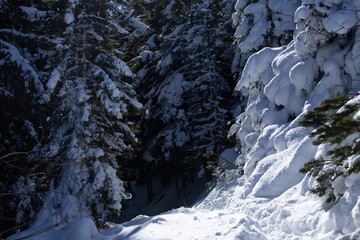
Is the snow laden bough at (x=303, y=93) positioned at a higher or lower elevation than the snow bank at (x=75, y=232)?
higher

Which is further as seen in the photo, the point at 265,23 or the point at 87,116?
the point at 265,23

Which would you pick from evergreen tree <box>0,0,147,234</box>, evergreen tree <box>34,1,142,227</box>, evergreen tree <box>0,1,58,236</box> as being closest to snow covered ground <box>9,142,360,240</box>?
evergreen tree <box>34,1,142,227</box>

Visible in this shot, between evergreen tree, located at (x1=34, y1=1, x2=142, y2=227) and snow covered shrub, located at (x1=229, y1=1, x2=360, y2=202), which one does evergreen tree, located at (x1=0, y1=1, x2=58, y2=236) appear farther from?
snow covered shrub, located at (x1=229, y1=1, x2=360, y2=202)

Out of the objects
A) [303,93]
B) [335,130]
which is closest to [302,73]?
[303,93]

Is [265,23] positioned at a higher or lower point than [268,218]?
higher

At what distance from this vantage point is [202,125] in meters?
18.2

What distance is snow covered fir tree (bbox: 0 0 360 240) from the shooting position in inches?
179

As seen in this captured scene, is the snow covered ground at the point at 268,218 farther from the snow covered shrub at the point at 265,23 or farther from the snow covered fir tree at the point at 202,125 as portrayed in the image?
the snow covered shrub at the point at 265,23

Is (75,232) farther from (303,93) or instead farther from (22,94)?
(22,94)

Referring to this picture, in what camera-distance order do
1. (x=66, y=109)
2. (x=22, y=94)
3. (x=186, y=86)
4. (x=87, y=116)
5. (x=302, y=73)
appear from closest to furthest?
(x=302, y=73) < (x=87, y=116) < (x=66, y=109) < (x=22, y=94) < (x=186, y=86)

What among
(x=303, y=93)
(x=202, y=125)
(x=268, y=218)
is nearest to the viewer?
(x=268, y=218)

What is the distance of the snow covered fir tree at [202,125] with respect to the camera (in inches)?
179

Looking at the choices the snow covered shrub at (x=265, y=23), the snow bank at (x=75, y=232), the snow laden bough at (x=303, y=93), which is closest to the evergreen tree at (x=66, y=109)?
the snow bank at (x=75, y=232)

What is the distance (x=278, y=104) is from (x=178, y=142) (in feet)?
37.6
